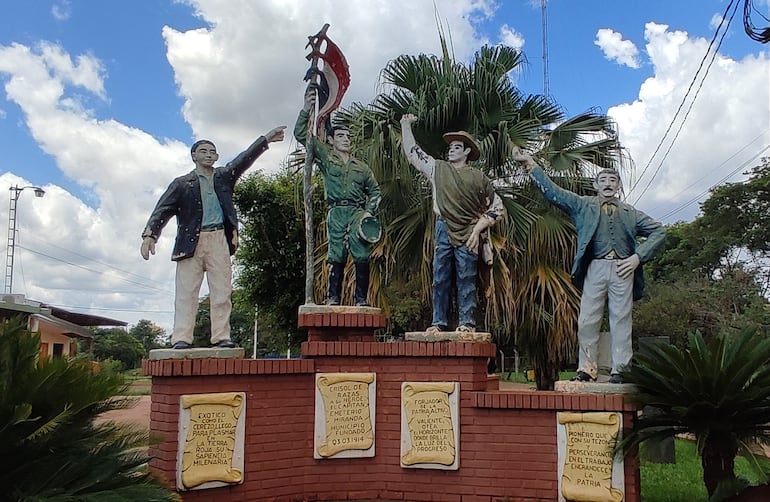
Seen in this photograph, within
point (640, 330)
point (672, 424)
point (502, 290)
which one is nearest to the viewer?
point (672, 424)

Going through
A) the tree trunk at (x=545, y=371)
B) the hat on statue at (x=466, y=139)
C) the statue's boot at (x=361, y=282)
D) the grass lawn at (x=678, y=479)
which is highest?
the hat on statue at (x=466, y=139)

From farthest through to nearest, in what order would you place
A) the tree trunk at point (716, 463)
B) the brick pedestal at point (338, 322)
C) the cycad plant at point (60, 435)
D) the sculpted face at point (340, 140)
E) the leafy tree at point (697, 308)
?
the leafy tree at point (697, 308) → the sculpted face at point (340, 140) → the brick pedestal at point (338, 322) → the tree trunk at point (716, 463) → the cycad plant at point (60, 435)

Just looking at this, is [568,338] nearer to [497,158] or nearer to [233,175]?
[497,158]

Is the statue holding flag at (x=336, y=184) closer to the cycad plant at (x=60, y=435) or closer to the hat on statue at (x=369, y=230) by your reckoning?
the hat on statue at (x=369, y=230)

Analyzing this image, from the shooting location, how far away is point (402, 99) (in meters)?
10.3

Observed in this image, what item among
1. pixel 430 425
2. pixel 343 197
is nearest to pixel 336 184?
pixel 343 197

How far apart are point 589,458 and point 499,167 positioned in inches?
212

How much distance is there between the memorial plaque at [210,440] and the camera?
5.35 metres

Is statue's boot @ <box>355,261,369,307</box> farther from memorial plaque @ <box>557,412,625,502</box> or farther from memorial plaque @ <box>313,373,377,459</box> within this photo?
memorial plaque @ <box>557,412,625,502</box>

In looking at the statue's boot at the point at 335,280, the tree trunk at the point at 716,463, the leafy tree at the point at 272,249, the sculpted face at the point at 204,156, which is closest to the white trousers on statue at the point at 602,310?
the tree trunk at the point at 716,463

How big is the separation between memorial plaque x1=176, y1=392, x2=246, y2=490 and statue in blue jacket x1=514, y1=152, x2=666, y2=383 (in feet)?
9.42

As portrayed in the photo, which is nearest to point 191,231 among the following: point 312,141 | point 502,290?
point 312,141

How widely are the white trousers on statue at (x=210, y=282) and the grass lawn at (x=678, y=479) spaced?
410cm

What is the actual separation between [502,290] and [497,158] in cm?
190
